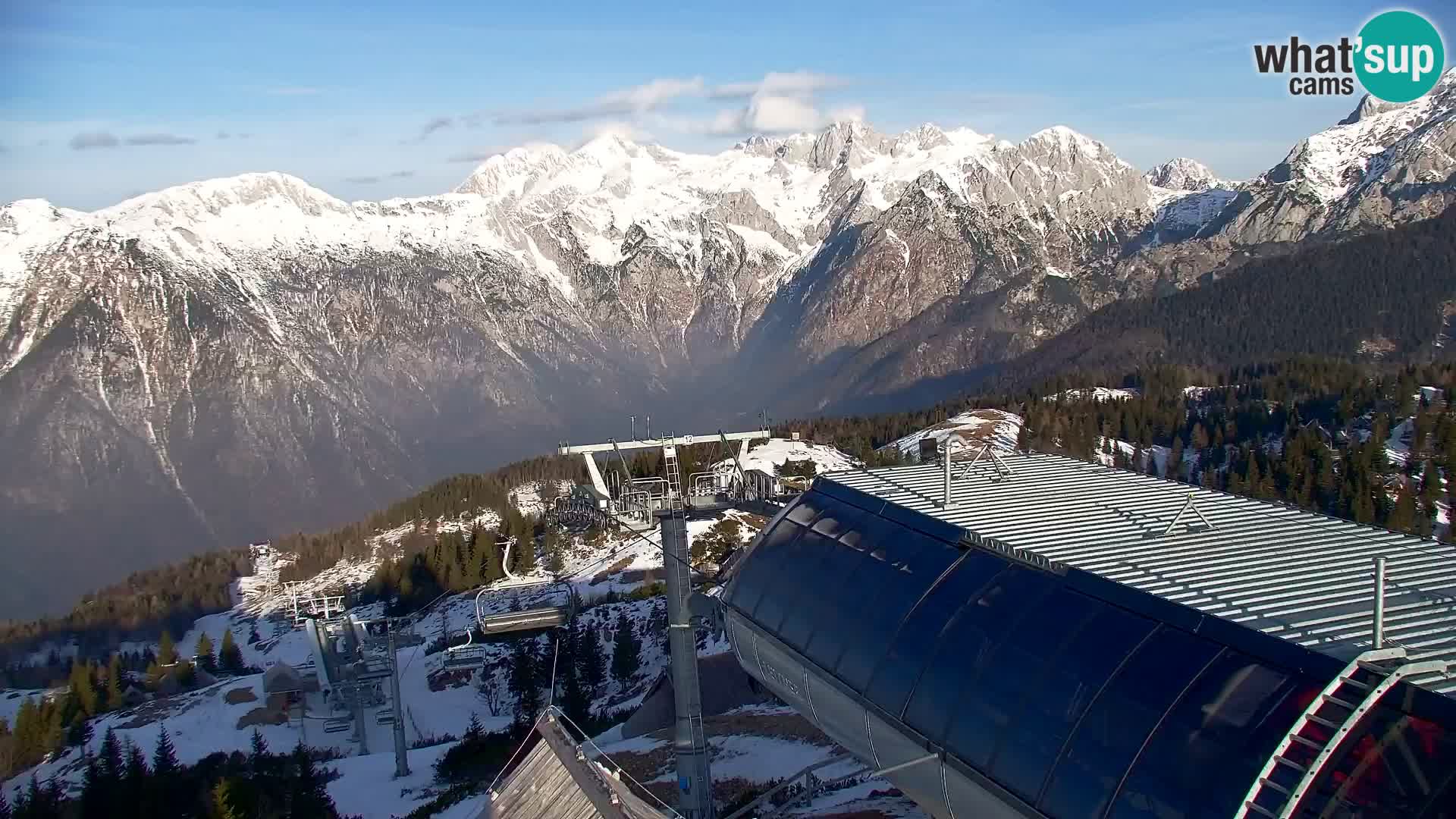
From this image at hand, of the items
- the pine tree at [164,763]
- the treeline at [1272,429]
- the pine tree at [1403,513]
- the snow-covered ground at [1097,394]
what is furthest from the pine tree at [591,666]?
the snow-covered ground at [1097,394]

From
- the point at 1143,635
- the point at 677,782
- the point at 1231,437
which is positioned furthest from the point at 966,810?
the point at 1231,437

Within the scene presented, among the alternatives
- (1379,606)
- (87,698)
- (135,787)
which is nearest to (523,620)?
(135,787)

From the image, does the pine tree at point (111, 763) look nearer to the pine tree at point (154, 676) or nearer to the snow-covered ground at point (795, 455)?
the pine tree at point (154, 676)

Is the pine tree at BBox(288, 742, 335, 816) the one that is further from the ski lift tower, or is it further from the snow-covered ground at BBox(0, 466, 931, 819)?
the ski lift tower

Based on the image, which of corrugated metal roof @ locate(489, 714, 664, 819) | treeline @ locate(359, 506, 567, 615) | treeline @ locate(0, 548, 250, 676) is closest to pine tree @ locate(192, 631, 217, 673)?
treeline @ locate(359, 506, 567, 615)

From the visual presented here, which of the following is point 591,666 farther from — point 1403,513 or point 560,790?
point 1403,513

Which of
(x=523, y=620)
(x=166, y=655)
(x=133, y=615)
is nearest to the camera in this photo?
(x=523, y=620)
